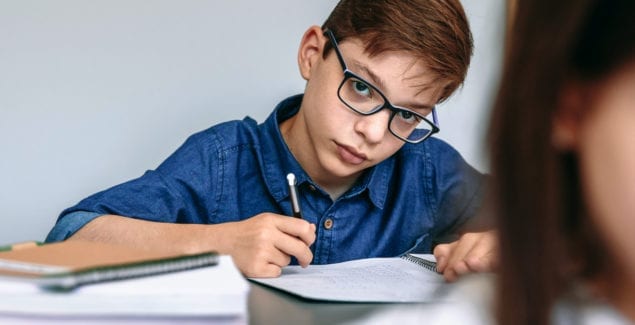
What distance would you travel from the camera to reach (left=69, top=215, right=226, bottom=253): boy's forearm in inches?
33.9

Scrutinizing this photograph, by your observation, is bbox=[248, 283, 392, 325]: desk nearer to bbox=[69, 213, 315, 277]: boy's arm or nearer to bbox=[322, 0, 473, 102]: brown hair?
bbox=[69, 213, 315, 277]: boy's arm

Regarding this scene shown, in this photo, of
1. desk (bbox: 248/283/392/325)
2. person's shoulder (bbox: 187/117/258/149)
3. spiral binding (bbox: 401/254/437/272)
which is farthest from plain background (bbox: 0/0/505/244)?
desk (bbox: 248/283/392/325)

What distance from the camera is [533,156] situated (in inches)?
13.7

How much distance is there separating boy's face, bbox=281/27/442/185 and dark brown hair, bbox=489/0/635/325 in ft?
1.99

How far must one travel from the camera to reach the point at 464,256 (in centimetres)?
80

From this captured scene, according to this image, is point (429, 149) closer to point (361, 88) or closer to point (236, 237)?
point (361, 88)

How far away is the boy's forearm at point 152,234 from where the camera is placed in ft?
2.83

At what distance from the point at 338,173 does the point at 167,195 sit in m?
0.26

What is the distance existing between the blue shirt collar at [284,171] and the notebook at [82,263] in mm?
562

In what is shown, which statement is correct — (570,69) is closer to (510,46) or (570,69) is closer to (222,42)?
(510,46)

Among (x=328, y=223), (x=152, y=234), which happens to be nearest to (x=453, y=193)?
(x=328, y=223)

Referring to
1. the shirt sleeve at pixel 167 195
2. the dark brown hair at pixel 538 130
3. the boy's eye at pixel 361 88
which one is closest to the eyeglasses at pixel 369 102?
the boy's eye at pixel 361 88

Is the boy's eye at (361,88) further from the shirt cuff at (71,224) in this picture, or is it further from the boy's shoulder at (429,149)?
the shirt cuff at (71,224)

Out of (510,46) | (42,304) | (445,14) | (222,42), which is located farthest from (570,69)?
(222,42)
